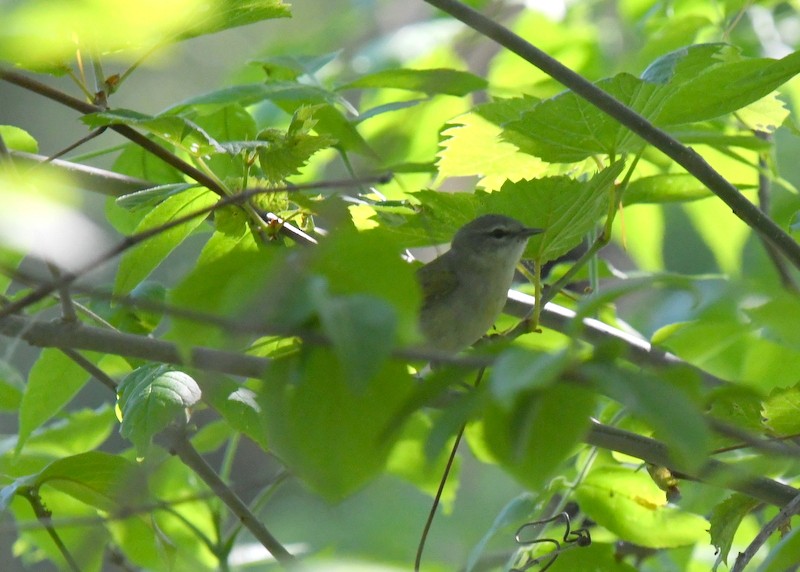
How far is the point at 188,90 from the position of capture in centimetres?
827

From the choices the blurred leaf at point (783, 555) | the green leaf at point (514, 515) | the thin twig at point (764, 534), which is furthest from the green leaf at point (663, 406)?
the green leaf at point (514, 515)

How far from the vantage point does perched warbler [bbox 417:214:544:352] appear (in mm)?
2104

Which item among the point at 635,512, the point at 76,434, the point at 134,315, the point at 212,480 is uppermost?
the point at 134,315

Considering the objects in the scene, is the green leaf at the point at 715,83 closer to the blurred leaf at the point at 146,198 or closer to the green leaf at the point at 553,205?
the green leaf at the point at 553,205

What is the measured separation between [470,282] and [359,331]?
1611 mm

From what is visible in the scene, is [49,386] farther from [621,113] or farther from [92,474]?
[621,113]

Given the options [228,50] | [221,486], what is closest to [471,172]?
[221,486]

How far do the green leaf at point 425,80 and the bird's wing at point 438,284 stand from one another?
2.24 feet

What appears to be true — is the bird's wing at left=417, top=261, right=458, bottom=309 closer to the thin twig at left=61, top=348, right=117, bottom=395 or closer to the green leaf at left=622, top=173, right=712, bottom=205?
the green leaf at left=622, top=173, right=712, bottom=205

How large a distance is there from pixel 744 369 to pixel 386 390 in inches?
56.5

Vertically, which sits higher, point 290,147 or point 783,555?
point 290,147

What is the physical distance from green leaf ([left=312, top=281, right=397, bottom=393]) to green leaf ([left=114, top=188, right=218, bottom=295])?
0.72 m

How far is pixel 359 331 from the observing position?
62cm

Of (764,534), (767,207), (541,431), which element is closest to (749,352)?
(767,207)
